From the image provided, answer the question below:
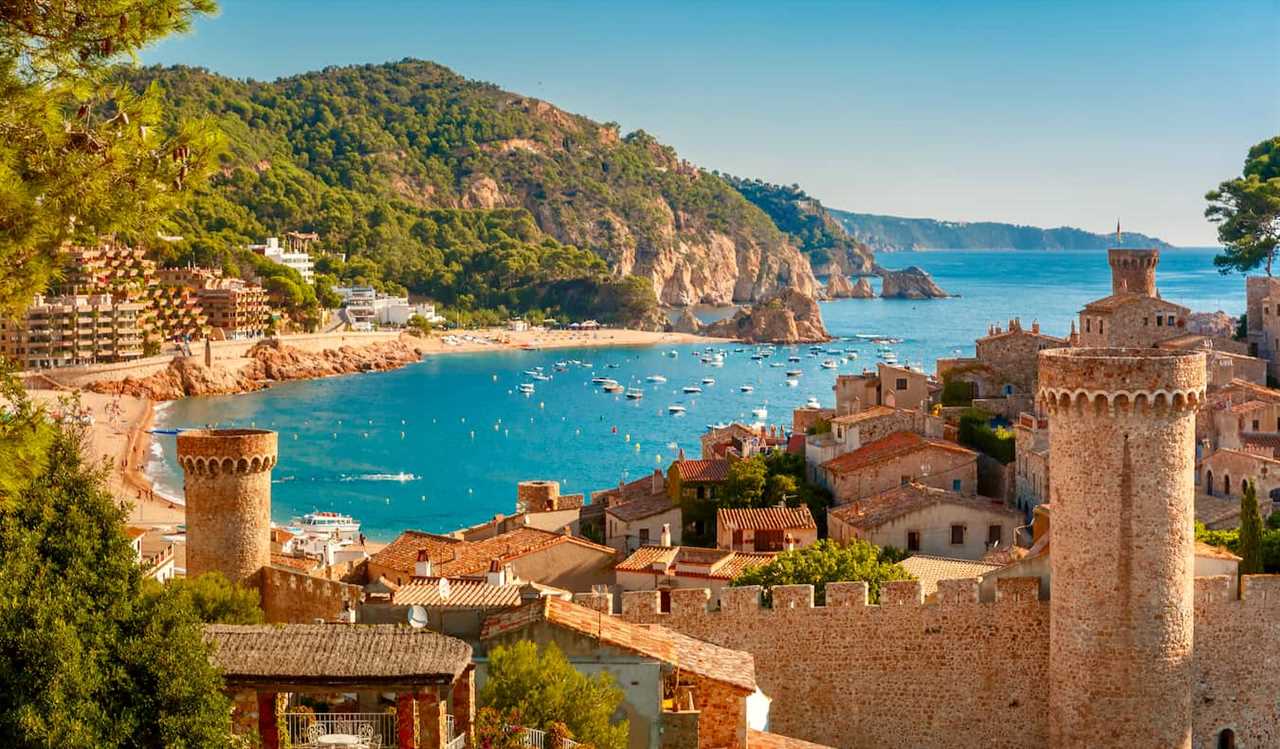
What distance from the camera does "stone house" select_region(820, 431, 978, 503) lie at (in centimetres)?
2786

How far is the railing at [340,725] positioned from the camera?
991 cm

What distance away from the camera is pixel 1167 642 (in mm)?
15008

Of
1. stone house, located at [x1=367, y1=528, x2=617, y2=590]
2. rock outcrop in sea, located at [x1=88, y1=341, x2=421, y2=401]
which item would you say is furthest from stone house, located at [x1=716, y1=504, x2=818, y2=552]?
rock outcrop in sea, located at [x1=88, y1=341, x2=421, y2=401]

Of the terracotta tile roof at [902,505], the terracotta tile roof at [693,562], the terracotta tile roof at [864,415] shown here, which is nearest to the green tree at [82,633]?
the terracotta tile roof at [693,562]

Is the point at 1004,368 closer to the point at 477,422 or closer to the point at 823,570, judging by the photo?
the point at 823,570

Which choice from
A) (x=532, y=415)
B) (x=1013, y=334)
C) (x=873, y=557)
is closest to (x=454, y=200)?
(x=532, y=415)

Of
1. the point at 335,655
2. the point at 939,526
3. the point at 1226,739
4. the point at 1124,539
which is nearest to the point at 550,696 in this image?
the point at 335,655

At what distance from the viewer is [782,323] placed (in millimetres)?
141625

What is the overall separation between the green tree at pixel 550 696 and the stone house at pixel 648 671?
38 cm

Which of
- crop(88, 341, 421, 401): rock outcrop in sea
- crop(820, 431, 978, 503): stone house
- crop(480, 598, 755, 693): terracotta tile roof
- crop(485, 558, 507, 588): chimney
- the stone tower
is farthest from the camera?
crop(88, 341, 421, 401): rock outcrop in sea

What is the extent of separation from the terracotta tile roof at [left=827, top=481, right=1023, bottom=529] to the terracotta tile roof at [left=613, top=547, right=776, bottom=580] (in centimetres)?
243

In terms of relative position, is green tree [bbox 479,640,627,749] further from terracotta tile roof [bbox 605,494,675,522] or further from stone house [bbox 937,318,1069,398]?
stone house [bbox 937,318,1069,398]

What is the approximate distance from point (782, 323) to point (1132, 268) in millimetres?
102396

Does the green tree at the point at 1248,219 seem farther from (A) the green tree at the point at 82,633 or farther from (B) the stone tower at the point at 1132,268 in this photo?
(A) the green tree at the point at 82,633
